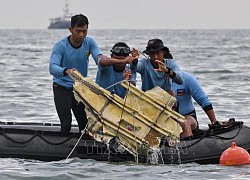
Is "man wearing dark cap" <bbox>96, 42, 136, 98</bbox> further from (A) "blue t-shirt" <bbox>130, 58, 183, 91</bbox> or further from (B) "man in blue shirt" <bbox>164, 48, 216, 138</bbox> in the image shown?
(B) "man in blue shirt" <bbox>164, 48, 216, 138</bbox>

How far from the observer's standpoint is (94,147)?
12.9 m

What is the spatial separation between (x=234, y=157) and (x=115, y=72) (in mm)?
2118

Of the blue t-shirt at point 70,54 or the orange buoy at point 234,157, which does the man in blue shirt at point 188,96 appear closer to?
the orange buoy at point 234,157

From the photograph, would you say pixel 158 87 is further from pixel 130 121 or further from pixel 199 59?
pixel 199 59

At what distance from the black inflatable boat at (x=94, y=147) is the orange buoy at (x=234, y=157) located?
12.4 inches

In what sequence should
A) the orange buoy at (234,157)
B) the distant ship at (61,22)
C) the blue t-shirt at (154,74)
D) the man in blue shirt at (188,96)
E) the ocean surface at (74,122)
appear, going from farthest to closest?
the distant ship at (61,22)
the man in blue shirt at (188,96)
the blue t-shirt at (154,74)
the orange buoy at (234,157)
the ocean surface at (74,122)

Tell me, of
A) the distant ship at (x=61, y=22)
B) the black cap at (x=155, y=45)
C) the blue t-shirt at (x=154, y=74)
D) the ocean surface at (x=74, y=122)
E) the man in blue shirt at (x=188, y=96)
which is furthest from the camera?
the distant ship at (x=61, y=22)

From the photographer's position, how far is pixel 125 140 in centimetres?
1250

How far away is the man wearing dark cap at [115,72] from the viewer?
12336 mm

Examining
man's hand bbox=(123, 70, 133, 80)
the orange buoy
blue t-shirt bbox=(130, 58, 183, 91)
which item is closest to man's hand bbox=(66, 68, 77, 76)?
man's hand bbox=(123, 70, 133, 80)

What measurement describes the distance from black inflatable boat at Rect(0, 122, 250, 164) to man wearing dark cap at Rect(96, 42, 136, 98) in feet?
2.61

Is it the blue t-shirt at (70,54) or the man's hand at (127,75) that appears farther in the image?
the blue t-shirt at (70,54)

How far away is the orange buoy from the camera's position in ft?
41.6

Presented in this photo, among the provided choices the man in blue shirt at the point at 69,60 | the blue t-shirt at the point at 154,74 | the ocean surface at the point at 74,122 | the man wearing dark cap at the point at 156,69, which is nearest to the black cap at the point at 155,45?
the man wearing dark cap at the point at 156,69
